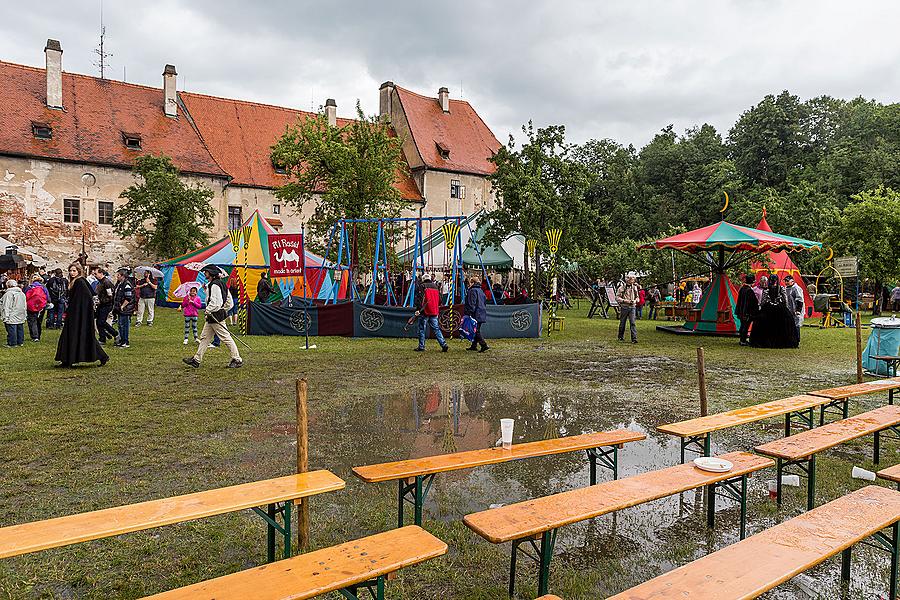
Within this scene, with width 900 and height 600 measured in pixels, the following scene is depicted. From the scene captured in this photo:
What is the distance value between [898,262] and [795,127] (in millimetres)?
23505

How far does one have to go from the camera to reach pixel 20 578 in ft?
12.1

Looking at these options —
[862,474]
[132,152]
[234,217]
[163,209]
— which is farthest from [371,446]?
[234,217]

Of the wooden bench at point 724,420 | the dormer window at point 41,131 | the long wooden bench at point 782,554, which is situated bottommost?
the long wooden bench at point 782,554

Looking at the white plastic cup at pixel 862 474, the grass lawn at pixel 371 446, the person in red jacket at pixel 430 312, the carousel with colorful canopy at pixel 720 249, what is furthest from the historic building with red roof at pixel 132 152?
the white plastic cup at pixel 862 474

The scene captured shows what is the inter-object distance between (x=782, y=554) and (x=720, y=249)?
60.4 ft

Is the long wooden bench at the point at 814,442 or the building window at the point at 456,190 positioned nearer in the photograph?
the long wooden bench at the point at 814,442

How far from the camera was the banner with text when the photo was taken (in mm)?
14680

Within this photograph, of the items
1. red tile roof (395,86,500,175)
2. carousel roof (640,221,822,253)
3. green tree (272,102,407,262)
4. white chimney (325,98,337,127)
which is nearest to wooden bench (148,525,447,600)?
carousel roof (640,221,822,253)

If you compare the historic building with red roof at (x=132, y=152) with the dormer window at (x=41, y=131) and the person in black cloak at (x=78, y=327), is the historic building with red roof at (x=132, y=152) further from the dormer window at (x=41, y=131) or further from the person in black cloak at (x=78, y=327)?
the person in black cloak at (x=78, y=327)

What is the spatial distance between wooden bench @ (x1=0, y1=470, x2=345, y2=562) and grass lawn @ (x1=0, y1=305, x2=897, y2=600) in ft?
1.81

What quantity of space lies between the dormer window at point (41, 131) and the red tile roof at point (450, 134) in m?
21.8

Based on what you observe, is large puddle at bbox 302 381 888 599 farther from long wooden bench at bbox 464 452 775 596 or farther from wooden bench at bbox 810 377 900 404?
wooden bench at bbox 810 377 900 404

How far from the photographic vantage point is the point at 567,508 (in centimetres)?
355

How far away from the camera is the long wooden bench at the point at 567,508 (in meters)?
3.25
